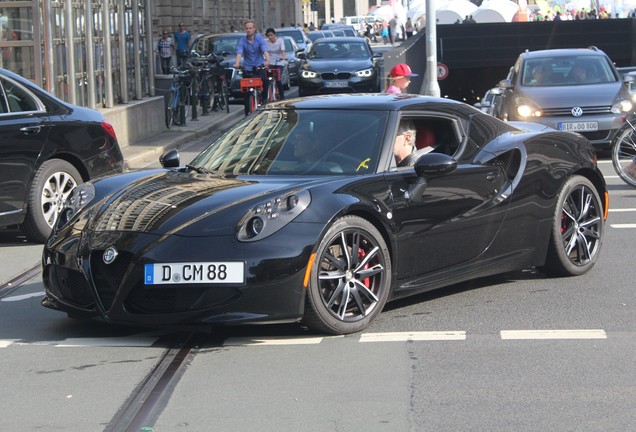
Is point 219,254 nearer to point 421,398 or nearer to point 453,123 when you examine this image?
point 421,398

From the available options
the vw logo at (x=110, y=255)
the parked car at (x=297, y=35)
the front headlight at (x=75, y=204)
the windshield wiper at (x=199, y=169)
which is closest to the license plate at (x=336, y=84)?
the parked car at (x=297, y=35)

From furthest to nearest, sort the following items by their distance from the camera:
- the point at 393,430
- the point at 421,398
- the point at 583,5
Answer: the point at 583,5
the point at 421,398
the point at 393,430

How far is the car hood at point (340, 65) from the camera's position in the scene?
30.6 metres

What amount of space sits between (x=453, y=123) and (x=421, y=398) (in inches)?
113

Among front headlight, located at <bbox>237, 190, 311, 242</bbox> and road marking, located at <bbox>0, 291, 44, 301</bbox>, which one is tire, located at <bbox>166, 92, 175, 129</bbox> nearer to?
road marking, located at <bbox>0, 291, 44, 301</bbox>

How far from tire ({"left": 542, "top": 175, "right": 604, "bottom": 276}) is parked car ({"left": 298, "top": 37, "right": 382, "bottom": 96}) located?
856 inches

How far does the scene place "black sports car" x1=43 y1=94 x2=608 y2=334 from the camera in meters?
6.32

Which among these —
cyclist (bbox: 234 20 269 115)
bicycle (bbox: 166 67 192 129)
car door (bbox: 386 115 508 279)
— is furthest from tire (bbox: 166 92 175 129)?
car door (bbox: 386 115 508 279)

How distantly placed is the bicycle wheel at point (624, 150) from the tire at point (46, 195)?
20.4 ft

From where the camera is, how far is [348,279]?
6.68 metres

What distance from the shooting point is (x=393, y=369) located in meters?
5.94

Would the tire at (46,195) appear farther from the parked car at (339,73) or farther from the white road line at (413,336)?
the parked car at (339,73)

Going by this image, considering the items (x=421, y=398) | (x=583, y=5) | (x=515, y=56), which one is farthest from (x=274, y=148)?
(x=583, y=5)

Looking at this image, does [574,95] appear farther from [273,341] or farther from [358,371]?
[358,371]
